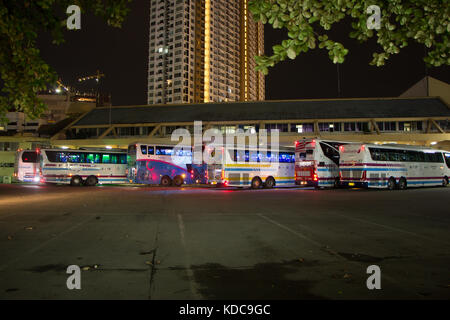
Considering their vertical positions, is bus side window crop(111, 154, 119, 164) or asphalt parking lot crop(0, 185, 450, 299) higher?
bus side window crop(111, 154, 119, 164)

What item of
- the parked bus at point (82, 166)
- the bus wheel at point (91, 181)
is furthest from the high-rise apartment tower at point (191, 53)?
the bus wheel at point (91, 181)

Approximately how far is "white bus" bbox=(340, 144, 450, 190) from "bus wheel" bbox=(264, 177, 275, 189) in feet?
16.0

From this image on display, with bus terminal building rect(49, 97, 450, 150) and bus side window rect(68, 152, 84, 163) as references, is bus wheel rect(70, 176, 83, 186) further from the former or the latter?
bus terminal building rect(49, 97, 450, 150)

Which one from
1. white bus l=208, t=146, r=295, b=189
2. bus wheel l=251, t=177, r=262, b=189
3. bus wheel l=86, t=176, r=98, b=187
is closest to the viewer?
white bus l=208, t=146, r=295, b=189

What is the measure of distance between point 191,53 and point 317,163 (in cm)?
9604

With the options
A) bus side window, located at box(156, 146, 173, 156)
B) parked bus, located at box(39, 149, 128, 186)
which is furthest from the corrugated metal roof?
bus side window, located at box(156, 146, 173, 156)

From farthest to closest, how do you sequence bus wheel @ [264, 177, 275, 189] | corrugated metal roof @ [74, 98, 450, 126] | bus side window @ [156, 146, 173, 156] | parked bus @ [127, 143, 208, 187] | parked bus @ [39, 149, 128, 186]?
1. corrugated metal roof @ [74, 98, 450, 126]
2. bus side window @ [156, 146, 173, 156]
3. parked bus @ [39, 149, 128, 186]
4. parked bus @ [127, 143, 208, 187]
5. bus wheel @ [264, 177, 275, 189]

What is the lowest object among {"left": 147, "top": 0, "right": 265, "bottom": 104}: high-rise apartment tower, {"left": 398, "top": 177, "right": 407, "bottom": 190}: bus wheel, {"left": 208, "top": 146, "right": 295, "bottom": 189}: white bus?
{"left": 398, "top": 177, "right": 407, "bottom": 190}: bus wheel

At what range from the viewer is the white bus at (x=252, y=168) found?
2195 centimetres

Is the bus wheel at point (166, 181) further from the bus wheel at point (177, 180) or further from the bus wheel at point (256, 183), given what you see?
the bus wheel at point (256, 183)

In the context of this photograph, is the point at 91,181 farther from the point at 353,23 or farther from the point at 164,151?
the point at 353,23

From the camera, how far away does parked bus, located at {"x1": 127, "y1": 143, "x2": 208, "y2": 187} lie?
25156 millimetres

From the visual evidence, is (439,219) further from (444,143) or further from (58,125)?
(58,125)
